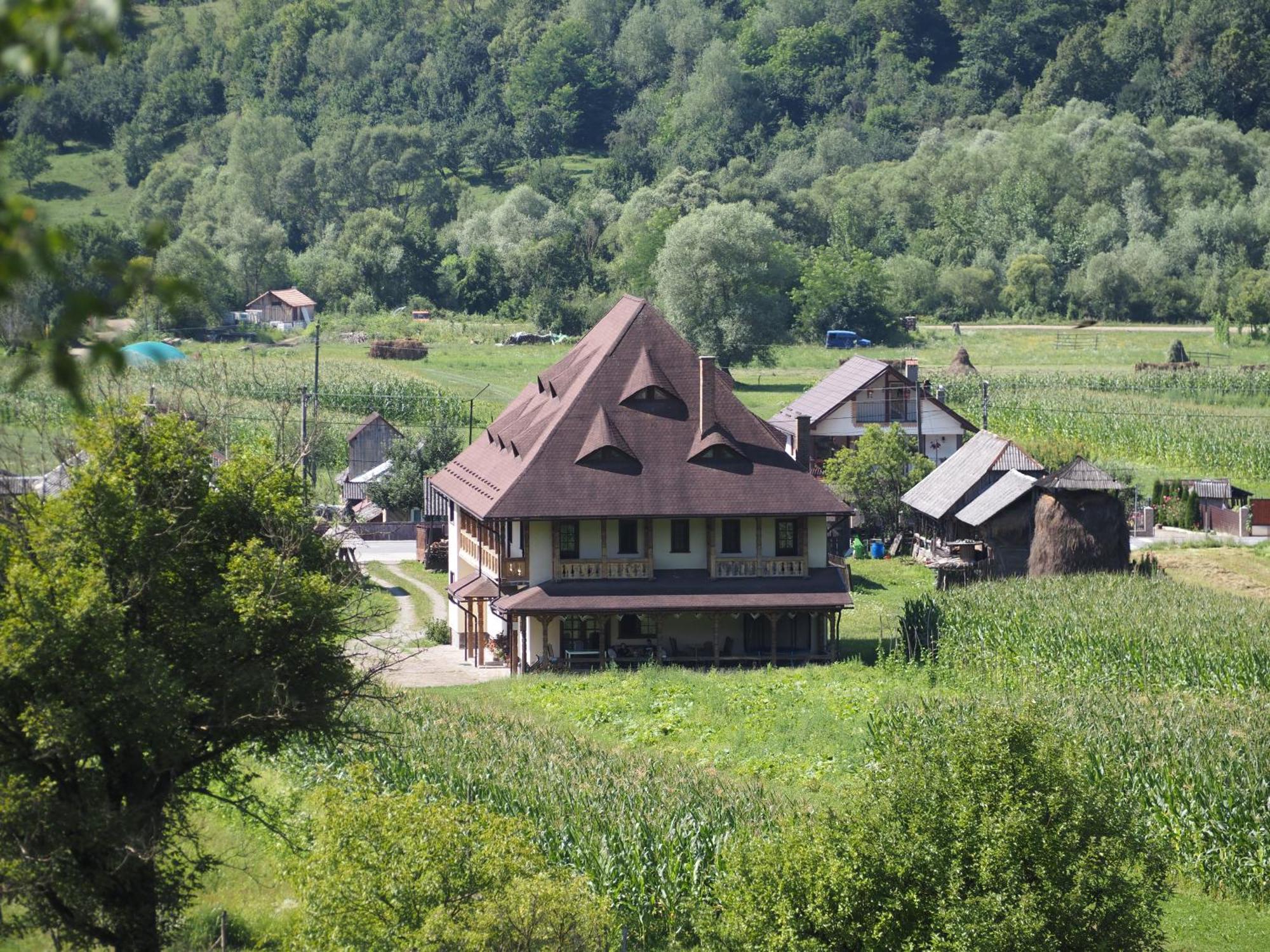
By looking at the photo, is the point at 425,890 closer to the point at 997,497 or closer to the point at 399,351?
the point at 997,497

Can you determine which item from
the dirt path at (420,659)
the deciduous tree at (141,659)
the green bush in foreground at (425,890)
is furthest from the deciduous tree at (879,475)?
the green bush in foreground at (425,890)

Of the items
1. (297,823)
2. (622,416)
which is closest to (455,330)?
(622,416)

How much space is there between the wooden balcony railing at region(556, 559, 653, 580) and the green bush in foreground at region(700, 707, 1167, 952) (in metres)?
24.1

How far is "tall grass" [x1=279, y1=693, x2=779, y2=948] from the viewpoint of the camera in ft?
82.4

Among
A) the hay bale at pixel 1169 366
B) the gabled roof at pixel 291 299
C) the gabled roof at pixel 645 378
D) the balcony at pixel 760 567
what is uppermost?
the gabled roof at pixel 291 299

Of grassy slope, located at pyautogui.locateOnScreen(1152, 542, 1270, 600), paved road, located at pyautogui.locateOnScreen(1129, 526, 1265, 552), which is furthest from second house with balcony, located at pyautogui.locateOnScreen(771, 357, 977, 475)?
grassy slope, located at pyautogui.locateOnScreen(1152, 542, 1270, 600)

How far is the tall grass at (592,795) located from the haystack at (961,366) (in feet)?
205

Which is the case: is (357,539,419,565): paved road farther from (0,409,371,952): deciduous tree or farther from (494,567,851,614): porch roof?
(0,409,371,952): deciduous tree

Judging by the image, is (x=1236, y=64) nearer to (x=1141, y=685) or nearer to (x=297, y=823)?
(x=1141, y=685)

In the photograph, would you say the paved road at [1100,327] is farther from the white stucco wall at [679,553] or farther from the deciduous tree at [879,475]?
the white stucco wall at [679,553]

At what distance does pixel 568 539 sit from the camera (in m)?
45.8

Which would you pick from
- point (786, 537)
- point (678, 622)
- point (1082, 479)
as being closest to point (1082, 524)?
point (1082, 479)

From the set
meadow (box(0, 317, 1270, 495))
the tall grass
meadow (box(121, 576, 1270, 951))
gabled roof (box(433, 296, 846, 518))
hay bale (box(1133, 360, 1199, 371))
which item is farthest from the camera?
hay bale (box(1133, 360, 1199, 371))

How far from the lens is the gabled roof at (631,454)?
1789 inches
